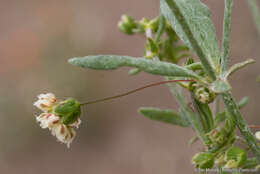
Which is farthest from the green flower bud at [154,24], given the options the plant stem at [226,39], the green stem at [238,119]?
the green stem at [238,119]

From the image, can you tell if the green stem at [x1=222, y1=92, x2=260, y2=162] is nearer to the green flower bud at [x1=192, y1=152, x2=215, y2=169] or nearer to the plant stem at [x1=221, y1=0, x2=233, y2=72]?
the plant stem at [x1=221, y1=0, x2=233, y2=72]

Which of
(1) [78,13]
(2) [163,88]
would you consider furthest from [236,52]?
(1) [78,13]

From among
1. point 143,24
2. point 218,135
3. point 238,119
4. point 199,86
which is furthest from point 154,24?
point 238,119

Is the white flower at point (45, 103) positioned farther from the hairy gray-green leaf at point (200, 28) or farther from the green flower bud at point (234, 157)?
the green flower bud at point (234, 157)

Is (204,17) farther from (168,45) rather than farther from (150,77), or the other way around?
(150,77)

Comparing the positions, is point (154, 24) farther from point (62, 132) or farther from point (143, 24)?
point (62, 132)
